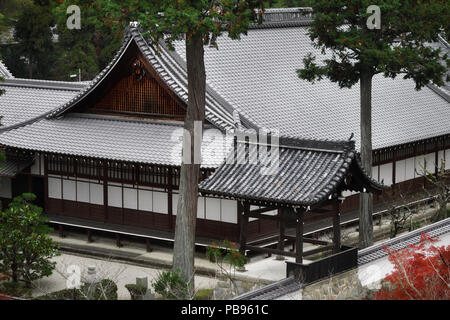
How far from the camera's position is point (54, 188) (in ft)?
116

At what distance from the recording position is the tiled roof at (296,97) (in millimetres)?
34562

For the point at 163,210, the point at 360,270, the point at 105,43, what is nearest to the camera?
the point at 360,270

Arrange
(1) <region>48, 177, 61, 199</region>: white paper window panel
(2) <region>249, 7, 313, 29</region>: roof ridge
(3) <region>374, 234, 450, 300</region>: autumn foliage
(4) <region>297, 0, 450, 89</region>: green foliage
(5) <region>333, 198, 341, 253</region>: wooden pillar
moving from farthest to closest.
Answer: (2) <region>249, 7, 313, 29</region>: roof ridge
(1) <region>48, 177, 61, 199</region>: white paper window panel
(4) <region>297, 0, 450, 89</region>: green foliage
(5) <region>333, 198, 341, 253</region>: wooden pillar
(3) <region>374, 234, 450, 300</region>: autumn foliage

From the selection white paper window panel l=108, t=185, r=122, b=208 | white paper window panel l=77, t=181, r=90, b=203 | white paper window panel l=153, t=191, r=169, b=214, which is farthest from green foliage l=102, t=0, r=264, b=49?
white paper window panel l=77, t=181, r=90, b=203

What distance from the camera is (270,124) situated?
33656 millimetres

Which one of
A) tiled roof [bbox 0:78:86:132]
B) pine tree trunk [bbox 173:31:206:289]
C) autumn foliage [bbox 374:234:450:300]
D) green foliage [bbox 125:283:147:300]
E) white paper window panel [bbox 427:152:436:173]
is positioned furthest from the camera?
white paper window panel [bbox 427:152:436:173]

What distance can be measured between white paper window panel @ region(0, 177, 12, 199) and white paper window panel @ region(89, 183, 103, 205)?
13.9 ft

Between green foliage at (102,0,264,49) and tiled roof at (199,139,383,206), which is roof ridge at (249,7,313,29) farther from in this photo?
green foliage at (102,0,264,49)

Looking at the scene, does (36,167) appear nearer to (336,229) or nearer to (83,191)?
(83,191)

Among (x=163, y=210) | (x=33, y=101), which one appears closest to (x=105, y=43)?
(x=33, y=101)

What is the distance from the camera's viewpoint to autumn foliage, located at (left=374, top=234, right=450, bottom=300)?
20.4m

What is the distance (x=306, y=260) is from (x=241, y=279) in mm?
2352

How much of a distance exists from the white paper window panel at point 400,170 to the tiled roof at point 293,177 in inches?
515

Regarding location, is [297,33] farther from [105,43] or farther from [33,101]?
[105,43]
